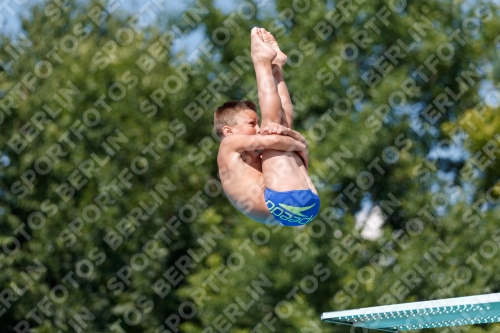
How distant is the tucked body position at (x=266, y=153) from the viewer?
219 inches

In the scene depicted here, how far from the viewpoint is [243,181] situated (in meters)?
5.77

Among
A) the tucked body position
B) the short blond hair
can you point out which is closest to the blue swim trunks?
the tucked body position

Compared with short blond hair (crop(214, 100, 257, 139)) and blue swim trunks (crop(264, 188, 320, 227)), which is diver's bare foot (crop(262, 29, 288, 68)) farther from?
blue swim trunks (crop(264, 188, 320, 227))

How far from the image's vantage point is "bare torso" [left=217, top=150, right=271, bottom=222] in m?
5.76

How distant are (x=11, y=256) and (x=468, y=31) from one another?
1009cm

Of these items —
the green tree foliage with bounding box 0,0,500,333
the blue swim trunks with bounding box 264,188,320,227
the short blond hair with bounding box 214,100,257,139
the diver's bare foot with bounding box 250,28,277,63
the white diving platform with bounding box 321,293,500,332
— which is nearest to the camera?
the blue swim trunks with bounding box 264,188,320,227

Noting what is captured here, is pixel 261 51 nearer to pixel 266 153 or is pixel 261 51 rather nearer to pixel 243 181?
pixel 266 153

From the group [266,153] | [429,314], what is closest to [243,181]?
[266,153]

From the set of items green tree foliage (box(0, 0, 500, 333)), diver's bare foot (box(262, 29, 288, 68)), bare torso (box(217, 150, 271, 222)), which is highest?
diver's bare foot (box(262, 29, 288, 68))

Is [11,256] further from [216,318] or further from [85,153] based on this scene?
[216,318]

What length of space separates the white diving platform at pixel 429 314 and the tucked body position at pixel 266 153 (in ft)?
6.19

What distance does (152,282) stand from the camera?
53.9 ft

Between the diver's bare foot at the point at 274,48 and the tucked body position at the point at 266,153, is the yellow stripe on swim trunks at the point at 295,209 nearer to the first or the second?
the tucked body position at the point at 266,153

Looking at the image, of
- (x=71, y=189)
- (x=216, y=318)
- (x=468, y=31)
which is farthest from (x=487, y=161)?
(x=71, y=189)
